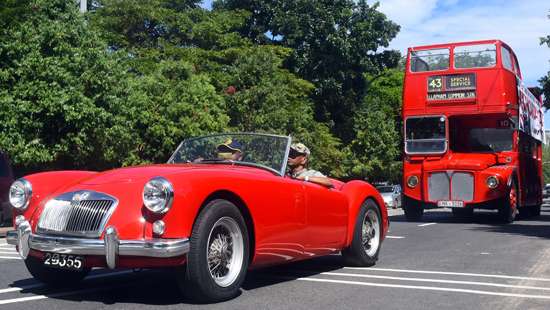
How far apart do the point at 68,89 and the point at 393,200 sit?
2378cm

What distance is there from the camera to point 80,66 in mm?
19234

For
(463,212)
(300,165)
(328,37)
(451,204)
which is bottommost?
(463,212)

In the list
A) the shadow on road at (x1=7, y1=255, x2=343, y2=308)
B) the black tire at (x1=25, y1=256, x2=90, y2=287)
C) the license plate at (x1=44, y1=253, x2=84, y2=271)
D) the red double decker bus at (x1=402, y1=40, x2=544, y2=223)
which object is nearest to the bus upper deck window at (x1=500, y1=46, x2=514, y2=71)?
the red double decker bus at (x1=402, y1=40, x2=544, y2=223)

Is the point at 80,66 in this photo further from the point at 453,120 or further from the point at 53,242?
the point at 53,242

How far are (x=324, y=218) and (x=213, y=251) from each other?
1.71 metres

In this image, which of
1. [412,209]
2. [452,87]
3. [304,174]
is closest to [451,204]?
[412,209]

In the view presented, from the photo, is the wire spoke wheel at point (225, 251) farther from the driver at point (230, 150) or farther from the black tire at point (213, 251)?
the driver at point (230, 150)

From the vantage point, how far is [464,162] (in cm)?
1867

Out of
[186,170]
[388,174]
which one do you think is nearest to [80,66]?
[186,170]

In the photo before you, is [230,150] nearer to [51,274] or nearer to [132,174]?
[132,174]

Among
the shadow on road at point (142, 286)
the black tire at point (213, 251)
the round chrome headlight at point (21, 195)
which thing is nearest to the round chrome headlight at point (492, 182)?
the shadow on road at point (142, 286)

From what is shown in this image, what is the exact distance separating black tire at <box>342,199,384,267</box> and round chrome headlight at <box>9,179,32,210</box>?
3419 mm

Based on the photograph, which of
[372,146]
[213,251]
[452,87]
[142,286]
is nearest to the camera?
[213,251]

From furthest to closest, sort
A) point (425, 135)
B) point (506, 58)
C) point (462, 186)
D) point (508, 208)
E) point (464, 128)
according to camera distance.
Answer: point (464, 128) → point (425, 135) → point (506, 58) → point (462, 186) → point (508, 208)
